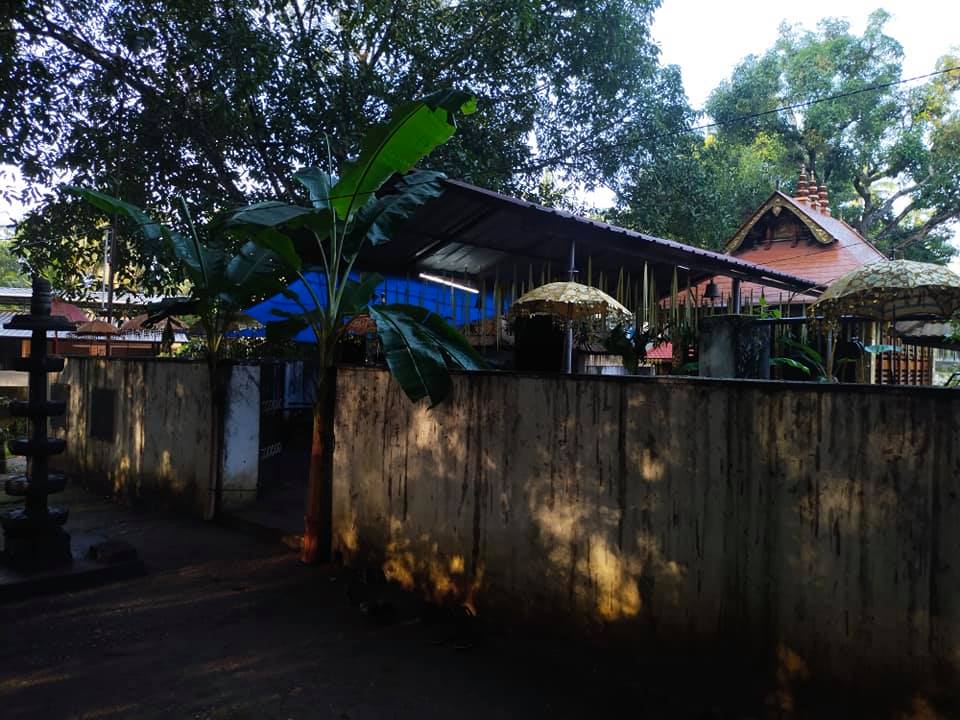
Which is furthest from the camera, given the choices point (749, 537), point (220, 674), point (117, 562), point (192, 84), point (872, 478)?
point (192, 84)

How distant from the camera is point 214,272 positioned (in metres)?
6.53

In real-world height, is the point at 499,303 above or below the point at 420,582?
above

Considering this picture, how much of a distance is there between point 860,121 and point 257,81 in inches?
918

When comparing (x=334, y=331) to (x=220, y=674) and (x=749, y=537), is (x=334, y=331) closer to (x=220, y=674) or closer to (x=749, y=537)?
(x=220, y=674)

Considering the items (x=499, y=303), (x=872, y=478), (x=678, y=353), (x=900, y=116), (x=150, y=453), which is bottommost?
(x=150, y=453)

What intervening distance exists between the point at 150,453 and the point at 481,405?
18.6 feet

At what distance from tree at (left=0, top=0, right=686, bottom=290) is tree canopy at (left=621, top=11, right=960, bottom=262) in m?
9.82

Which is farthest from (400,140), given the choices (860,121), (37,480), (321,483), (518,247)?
(860,121)

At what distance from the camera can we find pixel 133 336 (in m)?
24.9

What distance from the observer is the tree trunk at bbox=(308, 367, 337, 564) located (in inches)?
222

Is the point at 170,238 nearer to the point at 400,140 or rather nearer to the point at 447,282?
the point at 400,140

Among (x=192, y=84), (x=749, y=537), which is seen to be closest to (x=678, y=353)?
→ (x=749, y=537)

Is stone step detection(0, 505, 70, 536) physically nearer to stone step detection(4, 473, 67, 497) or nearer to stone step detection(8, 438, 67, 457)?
stone step detection(4, 473, 67, 497)

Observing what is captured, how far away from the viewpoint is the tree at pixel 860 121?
2322cm
